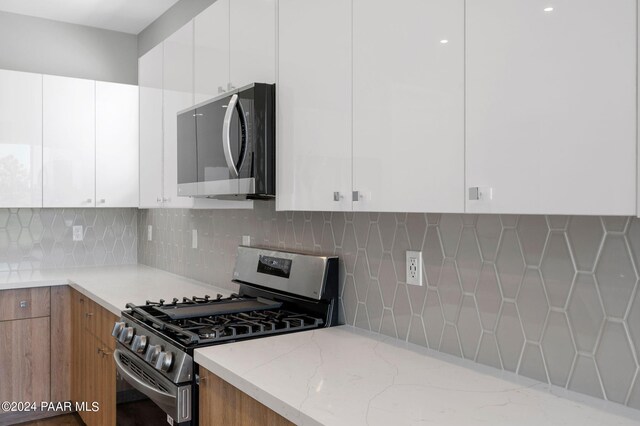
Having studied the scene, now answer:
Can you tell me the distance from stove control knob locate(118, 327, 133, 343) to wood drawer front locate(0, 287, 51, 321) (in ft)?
4.52

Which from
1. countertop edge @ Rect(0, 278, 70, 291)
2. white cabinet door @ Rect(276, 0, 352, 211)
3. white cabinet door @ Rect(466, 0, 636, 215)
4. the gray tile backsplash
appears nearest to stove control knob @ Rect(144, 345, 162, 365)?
white cabinet door @ Rect(276, 0, 352, 211)

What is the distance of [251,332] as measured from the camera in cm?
190

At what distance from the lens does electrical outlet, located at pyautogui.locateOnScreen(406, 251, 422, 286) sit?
1749 millimetres

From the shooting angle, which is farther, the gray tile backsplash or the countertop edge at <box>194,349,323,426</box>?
the gray tile backsplash

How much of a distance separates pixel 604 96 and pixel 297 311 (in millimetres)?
1545

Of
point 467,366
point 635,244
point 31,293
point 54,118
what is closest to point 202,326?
point 467,366

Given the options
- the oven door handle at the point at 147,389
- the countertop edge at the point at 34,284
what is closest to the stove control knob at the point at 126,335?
the oven door handle at the point at 147,389

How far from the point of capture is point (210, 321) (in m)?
2.09

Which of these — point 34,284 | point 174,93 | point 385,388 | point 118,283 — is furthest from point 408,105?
point 34,284

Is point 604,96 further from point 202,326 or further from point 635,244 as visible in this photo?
point 202,326

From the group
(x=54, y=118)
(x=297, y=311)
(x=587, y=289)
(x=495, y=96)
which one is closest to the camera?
(x=495, y=96)

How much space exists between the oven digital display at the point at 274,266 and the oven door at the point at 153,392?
2.12ft

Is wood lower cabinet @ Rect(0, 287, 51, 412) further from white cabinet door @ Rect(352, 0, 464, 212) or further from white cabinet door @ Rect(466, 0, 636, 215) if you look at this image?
white cabinet door @ Rect(466, 0, 636, 215)

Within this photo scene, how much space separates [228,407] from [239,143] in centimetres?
97
